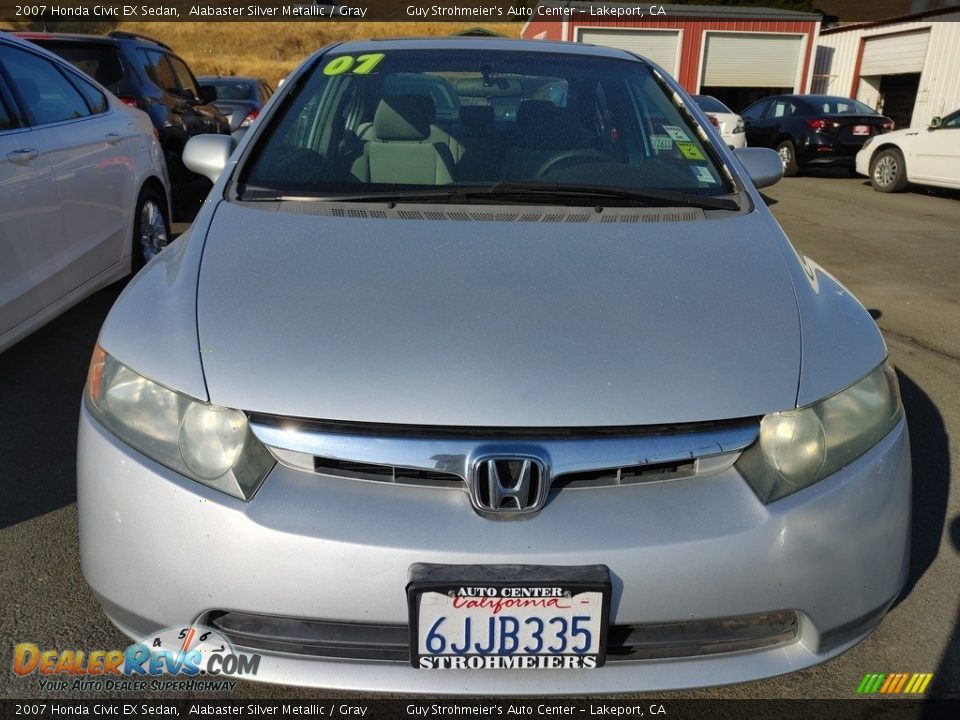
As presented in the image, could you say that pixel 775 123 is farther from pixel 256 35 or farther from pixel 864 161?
pixel 256 35

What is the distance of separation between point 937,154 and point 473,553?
11.4 metres

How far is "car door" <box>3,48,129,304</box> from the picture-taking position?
3.80 meters

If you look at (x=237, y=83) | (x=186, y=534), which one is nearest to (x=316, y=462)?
(x=186, y=534)

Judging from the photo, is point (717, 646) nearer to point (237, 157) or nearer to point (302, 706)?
point (302, 706)

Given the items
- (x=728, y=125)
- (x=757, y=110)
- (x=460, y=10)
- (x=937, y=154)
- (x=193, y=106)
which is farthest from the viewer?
(x=460, y=10)

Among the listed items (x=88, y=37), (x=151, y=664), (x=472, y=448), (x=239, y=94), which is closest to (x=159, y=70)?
(x=88, y=37)

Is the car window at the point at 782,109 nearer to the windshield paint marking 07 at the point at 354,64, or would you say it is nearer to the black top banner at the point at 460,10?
the black top banner at the point at 460,10

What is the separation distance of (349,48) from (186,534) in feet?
7.22

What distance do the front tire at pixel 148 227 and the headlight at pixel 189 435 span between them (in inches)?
129

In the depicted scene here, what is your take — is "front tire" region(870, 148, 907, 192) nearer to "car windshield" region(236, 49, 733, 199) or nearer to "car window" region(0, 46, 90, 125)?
"car windshield" region(236, 49, 733, 199)

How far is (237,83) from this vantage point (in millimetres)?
13164

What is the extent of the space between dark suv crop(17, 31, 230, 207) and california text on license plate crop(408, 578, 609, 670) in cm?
631

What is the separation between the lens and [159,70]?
24.7 feet

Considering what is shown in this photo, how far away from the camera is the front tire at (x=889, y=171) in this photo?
37.0 ft
